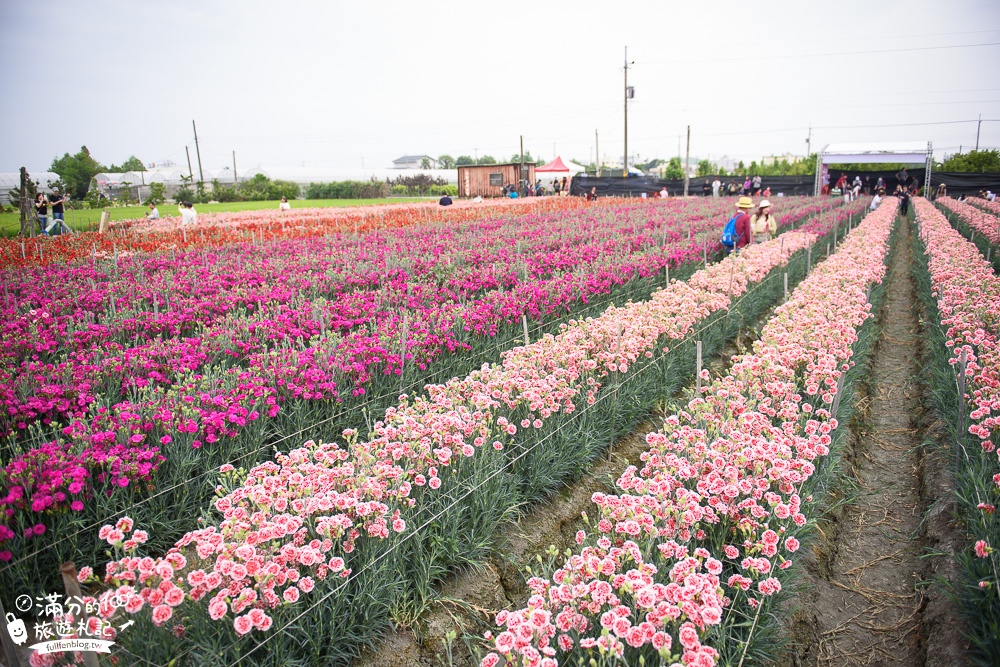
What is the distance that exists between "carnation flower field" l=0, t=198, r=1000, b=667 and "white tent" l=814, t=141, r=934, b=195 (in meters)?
28.2

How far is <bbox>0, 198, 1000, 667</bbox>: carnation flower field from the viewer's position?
7.89 ft

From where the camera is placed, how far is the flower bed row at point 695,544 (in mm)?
2176

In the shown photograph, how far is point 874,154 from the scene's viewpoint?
1213 inches

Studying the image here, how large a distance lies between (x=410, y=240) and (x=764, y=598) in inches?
448

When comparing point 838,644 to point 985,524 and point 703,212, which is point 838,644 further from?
point 703,212

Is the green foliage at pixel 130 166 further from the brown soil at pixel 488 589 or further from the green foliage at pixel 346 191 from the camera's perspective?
the brown soil at pixel 488 589

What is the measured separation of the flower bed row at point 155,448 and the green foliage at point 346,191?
51.1 meters

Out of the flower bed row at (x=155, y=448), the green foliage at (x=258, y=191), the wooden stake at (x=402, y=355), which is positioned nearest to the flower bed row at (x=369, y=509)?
the flower bed row at (x=155, y=448)

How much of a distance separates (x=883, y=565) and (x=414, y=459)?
3139mm

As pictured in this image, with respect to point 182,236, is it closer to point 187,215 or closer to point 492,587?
point 187,215

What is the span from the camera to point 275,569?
235 centimetres

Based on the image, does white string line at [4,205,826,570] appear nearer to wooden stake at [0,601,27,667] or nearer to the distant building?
wooden stake at [0,601,27,667]

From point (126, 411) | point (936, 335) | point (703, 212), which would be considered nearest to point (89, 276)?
point (126, 411)

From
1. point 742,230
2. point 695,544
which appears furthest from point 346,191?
point 695,544
